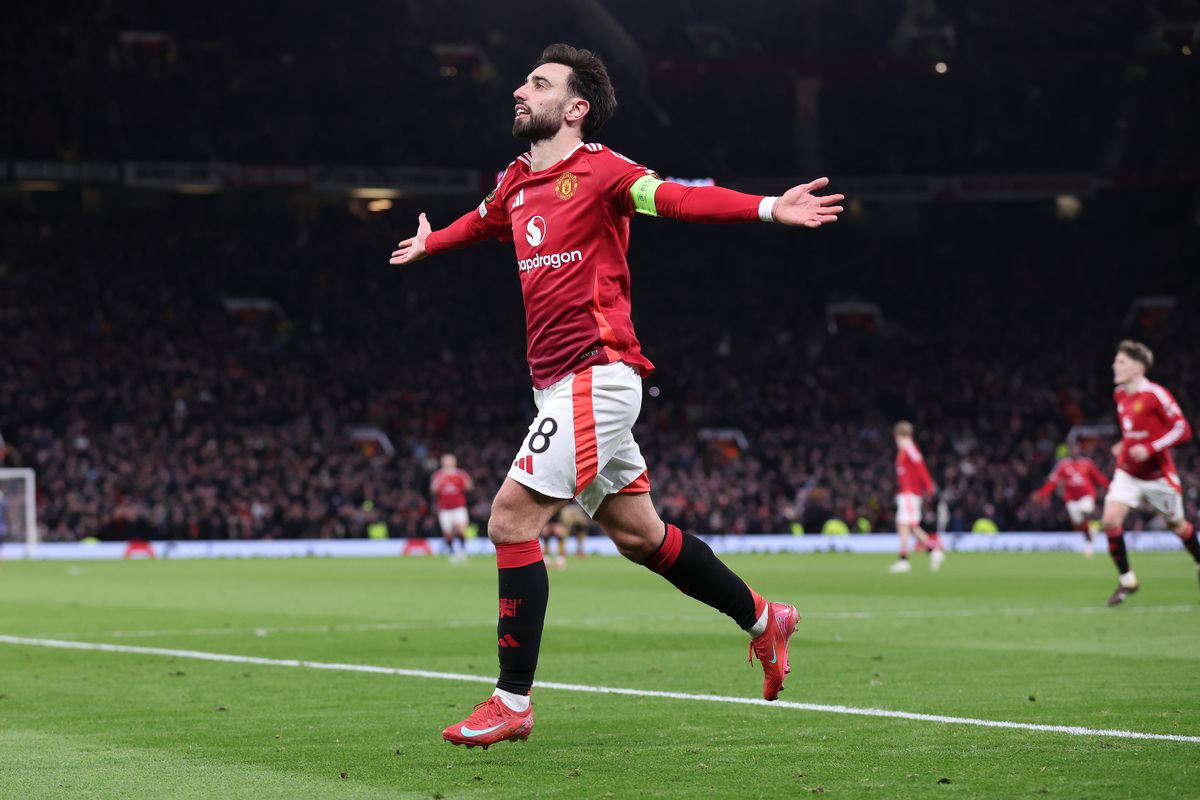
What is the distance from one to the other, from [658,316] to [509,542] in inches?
1661

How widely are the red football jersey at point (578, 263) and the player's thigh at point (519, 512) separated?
0.46 metres

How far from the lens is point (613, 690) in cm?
856

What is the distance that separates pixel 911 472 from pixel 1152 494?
28.9 ft

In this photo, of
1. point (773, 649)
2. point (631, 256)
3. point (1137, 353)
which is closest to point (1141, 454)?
point (1137, 353)

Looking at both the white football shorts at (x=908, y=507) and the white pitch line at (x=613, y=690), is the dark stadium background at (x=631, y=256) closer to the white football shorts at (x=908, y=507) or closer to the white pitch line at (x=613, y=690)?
the white football shorts at (x=908, y=507)

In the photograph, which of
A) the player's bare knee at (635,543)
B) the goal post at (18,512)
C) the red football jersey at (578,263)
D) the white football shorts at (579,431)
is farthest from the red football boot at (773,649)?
the goal post at (18,512)

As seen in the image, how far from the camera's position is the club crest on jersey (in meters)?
6.20

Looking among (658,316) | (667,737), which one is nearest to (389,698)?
(667,737)

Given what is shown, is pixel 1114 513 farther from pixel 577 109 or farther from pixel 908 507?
pixel 577 109

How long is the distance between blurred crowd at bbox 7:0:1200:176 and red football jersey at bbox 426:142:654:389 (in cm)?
4109

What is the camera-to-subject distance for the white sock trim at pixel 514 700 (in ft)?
19.5

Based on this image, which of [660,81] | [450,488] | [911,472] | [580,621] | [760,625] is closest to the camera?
[760,625]

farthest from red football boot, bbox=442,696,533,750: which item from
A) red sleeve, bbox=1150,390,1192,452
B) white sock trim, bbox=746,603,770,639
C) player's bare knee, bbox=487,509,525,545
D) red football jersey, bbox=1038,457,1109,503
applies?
red football jersey, bbox=1038,457,1109,503

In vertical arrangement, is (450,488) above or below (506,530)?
below
